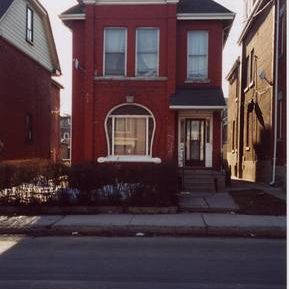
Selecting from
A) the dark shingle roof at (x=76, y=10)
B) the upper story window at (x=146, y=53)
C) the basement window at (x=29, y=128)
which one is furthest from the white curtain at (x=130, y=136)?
the basement window at (x=29, y=128)

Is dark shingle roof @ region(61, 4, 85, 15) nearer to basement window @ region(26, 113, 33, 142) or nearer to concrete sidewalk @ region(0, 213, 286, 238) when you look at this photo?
basement window @ region(26, 113, 33, 142)

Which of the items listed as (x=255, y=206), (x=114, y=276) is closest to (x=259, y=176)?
(x=255, y=206)

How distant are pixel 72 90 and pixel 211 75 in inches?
220

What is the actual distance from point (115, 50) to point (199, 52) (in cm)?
329

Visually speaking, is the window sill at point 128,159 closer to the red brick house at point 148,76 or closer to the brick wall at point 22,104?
the red brick house at point 148,76

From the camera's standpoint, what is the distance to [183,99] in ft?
63.6

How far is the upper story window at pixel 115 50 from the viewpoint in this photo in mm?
20188

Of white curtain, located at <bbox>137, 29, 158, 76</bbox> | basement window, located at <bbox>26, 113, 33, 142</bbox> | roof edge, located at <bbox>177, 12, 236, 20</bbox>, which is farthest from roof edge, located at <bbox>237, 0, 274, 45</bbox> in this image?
basement window, located at <bbox>26, 113, 33, 142</bbox>

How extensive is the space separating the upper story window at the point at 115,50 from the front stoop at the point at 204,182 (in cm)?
487

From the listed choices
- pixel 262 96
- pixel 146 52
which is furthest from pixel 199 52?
pixel 262 96

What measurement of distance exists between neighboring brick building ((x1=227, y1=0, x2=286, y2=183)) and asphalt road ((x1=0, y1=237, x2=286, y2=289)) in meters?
9.61

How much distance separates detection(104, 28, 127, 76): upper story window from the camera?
66.2 feet

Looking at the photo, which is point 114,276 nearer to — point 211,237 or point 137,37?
point 211,237

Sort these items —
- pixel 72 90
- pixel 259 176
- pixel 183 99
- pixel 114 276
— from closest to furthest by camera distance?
pixel 114 276
pixel 183 99
pixel 72 90
pixel 259 176
